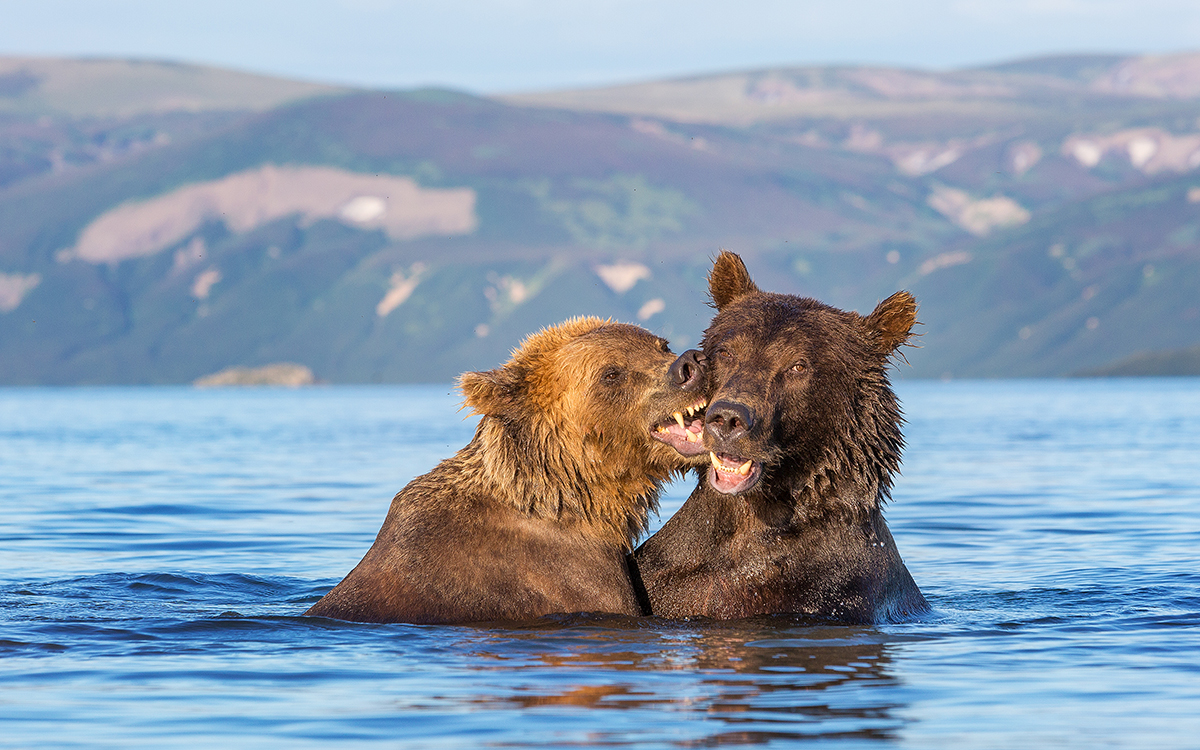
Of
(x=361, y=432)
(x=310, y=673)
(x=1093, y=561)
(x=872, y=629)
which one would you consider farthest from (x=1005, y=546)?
(x=361, y=432)

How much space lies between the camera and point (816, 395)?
35.6ft

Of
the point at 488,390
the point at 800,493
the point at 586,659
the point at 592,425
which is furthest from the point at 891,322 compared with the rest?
the point at 586,659

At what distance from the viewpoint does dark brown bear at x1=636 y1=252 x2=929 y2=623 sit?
10.8 m

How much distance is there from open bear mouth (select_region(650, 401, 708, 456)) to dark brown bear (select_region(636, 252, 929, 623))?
26 centimetres

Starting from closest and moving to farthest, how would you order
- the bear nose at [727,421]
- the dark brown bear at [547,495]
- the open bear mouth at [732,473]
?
1. the bear nose at [727,421]
2. the open bear mouth at [732,473]
3. the dark brown bear at [547,495]

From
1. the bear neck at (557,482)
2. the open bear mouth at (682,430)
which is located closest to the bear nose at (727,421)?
the open bear mouth at (682,430)

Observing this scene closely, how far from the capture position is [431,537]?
10883 millimetres

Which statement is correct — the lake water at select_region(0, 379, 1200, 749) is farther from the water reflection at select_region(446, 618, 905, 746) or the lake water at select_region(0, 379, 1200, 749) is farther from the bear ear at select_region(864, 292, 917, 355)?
the bear ear at select_region(864, 292, 917, 355)

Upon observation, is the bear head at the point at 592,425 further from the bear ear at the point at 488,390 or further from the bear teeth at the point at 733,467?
the bear teeth at the point at 733,467

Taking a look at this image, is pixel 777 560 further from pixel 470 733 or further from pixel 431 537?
pixel 470 733

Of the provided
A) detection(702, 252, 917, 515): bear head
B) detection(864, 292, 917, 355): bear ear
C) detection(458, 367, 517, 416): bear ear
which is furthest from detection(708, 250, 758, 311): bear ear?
detection(458, 367, 517, 416): bear ear

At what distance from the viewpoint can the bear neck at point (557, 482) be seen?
35.8 feet

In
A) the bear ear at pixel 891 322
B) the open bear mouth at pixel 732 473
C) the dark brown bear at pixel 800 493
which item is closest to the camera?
the open bear mouth at pixel 732 473

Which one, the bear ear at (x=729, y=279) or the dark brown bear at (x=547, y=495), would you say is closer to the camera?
the dark brown bear at (x=547, y=495)
